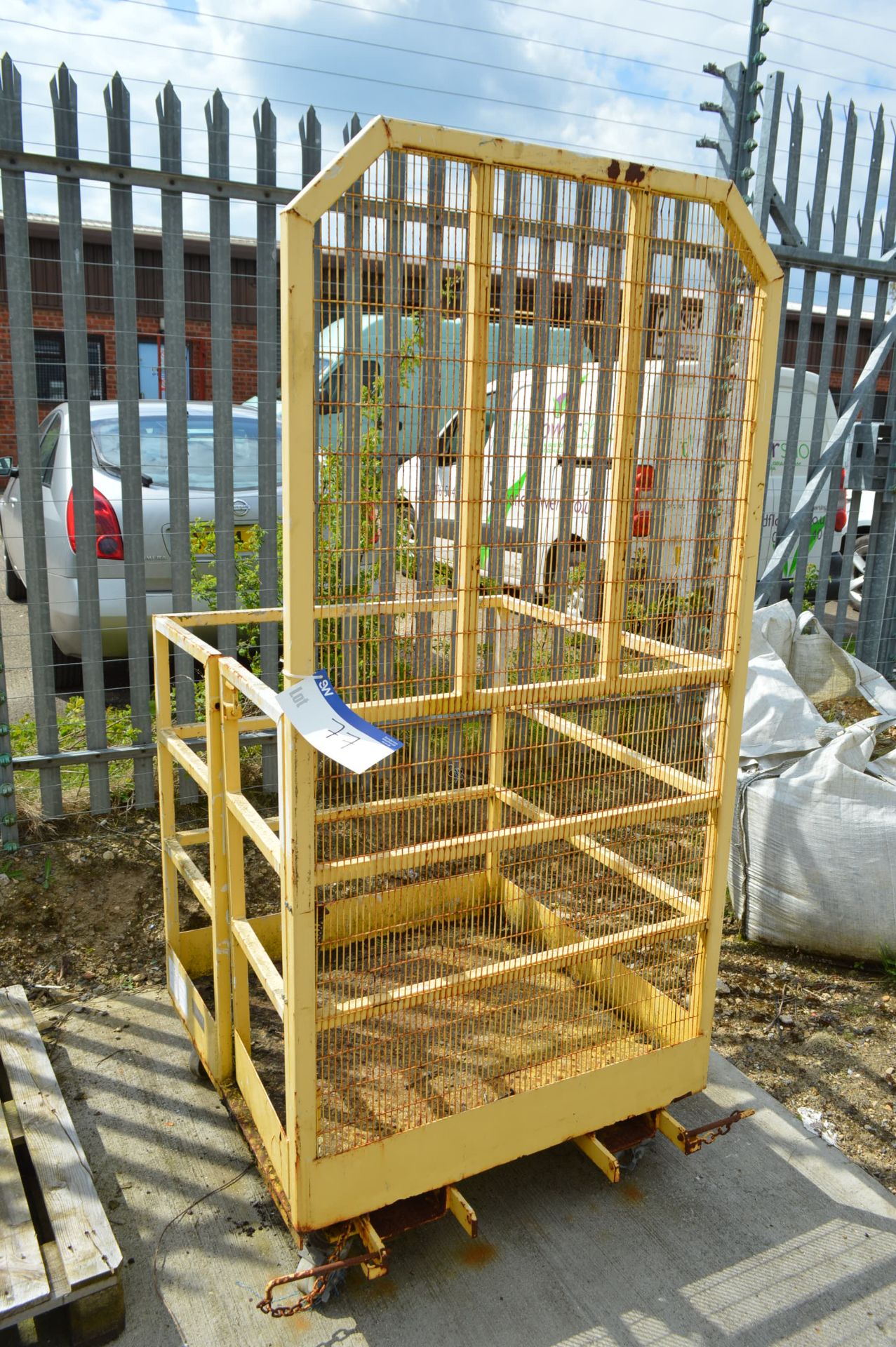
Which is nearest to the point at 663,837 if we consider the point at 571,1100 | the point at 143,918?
the point at 571,1100

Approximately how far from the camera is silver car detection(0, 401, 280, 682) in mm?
4527

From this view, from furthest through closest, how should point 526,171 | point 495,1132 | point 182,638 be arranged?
point 182,638 < point 495,1132 < point 526,171

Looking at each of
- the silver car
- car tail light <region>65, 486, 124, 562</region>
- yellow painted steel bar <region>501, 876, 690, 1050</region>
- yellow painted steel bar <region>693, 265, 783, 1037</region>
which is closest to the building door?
the silver car

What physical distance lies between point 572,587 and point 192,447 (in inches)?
118

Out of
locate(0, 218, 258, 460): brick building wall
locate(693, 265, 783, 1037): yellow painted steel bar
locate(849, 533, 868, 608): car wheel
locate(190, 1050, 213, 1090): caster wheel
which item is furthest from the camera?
Result: locate(0, 218, 258, 460): brick building wall

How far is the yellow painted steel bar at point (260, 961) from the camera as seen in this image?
2.27 meters

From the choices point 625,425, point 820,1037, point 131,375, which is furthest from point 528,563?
point 131,375

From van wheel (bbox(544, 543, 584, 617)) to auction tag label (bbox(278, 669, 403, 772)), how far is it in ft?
2.33

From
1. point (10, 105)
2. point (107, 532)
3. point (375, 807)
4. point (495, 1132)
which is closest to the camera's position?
point (375, 807)

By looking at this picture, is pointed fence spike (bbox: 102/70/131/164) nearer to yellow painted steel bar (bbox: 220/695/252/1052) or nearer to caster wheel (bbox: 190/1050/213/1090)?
yellow painted steel bar (bbox: 220/695/252/1052)

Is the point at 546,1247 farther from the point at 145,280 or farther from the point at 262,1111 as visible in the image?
the point at 145,280

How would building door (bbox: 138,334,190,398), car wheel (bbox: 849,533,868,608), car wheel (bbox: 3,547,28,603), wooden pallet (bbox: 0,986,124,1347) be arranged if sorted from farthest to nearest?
car wheel (bbox: 849,533,868,608)
car wheel (bbox: 3,547,28,603)
building door (bbox: 138,334,190,398)
wooden pallet (bbox: 0,986,124,1347)

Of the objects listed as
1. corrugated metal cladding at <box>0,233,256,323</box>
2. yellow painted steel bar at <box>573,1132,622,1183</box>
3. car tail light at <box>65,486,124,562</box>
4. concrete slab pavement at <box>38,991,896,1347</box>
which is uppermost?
corrugated metal cladding at <box>0,233,256,323</box>

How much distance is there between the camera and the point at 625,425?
92.4 inches
